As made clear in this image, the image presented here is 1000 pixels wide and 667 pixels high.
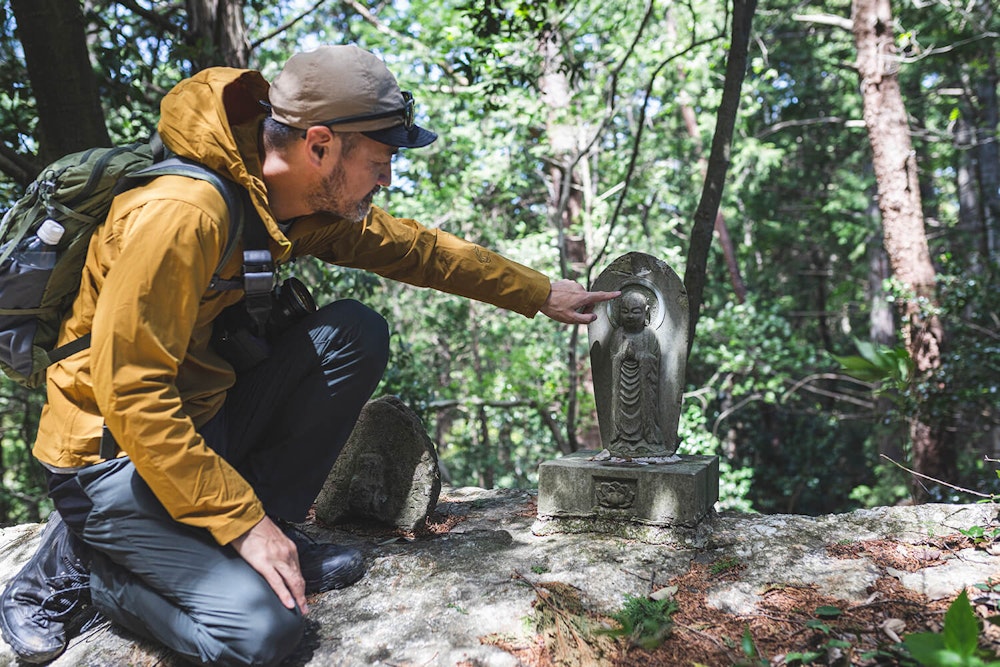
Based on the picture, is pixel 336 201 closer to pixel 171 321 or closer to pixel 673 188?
pixel 171 321

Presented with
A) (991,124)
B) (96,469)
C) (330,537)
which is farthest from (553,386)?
(991,124)

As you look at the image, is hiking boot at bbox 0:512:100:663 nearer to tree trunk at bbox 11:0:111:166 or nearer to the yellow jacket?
the yellow jacket

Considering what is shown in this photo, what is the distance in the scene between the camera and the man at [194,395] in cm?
184

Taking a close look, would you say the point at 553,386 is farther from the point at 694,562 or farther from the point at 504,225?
the point at 694,562

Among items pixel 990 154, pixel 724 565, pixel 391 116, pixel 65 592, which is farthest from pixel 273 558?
pixel 990 154

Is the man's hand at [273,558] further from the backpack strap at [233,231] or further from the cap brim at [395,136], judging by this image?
the cap brim at [395,136]

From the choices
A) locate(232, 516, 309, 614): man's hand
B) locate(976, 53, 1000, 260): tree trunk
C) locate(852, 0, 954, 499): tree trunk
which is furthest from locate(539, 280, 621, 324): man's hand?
locate(976, 53, 1000, 260): tree trunk

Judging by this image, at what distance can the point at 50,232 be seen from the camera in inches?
79.6

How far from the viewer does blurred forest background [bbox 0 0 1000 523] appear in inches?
182

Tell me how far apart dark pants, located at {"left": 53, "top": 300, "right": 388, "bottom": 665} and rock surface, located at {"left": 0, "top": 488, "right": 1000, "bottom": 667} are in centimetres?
23

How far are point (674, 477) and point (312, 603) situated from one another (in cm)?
155

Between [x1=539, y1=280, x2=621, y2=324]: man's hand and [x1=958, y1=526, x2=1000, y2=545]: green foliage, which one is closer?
[x1=958, y1=526, x2=1000, y2=545]: green foliage

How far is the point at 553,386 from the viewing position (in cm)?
771

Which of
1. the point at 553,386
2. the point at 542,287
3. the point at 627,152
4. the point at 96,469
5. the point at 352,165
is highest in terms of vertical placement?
the point at 627,152
